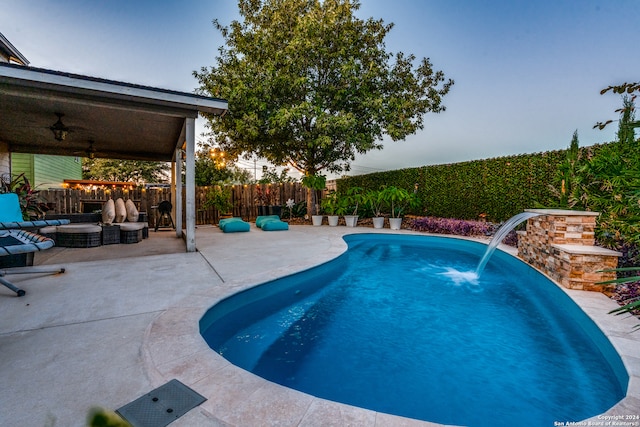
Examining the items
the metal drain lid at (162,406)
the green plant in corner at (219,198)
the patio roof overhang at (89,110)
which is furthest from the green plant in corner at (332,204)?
the metal drain lid at (162,406)

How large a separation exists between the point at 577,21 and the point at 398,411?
9444 mm

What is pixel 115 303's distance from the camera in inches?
122

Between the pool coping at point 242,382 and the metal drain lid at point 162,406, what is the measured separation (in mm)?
58

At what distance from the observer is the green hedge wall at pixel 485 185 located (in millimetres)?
7816

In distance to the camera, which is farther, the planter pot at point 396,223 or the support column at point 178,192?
the planter pot at point 396,223

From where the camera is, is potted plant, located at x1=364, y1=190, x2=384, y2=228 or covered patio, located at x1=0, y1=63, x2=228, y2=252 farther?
potted plant, located at x1=364, y1=190, x2=384, y2=228

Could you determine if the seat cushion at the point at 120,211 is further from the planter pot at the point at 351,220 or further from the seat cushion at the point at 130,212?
the planter pot at the point at 351,220

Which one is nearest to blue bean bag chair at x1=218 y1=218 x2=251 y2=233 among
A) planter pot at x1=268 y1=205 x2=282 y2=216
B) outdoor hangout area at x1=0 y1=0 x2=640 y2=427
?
outdoor hangout area at x1=0 y1=0 x2=640 y2=427

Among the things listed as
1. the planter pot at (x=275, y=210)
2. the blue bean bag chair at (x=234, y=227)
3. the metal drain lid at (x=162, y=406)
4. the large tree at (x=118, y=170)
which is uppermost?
the large tree at (x=118, y=170)

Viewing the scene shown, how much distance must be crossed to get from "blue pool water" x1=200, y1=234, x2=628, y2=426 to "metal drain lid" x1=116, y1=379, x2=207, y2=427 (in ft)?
2.74

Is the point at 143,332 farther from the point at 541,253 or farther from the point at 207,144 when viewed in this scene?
the point at 207,144

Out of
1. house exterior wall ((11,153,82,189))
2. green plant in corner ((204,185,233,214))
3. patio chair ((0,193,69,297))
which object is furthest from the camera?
green plant in corner ((204,185,233,214))

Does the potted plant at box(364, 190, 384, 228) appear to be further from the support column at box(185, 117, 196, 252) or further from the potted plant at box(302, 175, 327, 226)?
the support column at box(185, 117, 196, 252)

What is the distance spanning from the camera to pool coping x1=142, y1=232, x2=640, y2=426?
1608 millimetres
